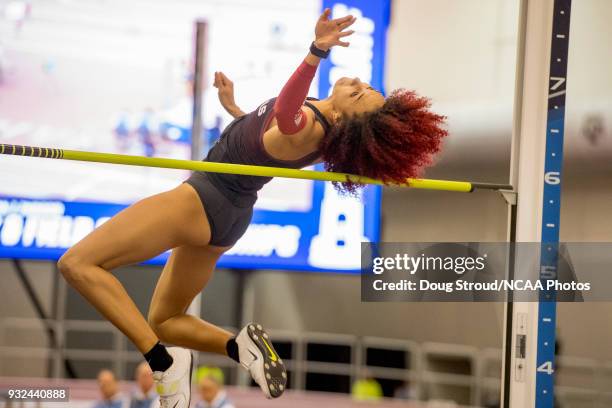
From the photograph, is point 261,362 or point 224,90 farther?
point 224,90

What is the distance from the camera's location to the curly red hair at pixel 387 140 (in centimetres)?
290

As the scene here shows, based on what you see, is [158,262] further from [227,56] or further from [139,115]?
[227,56]

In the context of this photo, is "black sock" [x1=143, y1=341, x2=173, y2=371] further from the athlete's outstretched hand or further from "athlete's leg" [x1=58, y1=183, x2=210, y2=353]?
the athlete's outstretched hand

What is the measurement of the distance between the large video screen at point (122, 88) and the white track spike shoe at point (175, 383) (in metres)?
2.77

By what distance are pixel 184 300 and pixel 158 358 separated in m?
0.33

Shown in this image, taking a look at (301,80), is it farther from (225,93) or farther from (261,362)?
(261,362)

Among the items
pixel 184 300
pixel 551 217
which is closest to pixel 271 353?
pixel 184 300

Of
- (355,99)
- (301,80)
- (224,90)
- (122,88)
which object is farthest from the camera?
(122,88)

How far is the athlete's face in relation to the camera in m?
2.94

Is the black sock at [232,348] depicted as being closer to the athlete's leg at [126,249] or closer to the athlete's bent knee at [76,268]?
the athlete's leg at [126,249]

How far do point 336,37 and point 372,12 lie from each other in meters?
3.23

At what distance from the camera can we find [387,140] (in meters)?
2.91

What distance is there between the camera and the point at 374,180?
302 cm

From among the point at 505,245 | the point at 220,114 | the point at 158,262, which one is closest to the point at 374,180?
the point at 505,245
